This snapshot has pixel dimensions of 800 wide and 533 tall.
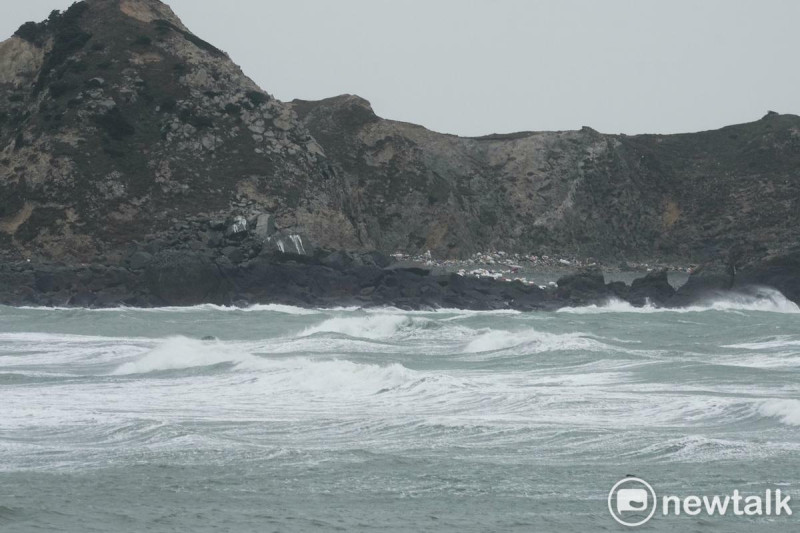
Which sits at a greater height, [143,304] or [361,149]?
[361,149]

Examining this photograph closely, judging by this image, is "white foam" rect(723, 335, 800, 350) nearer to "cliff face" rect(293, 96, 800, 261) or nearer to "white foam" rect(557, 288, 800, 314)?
"white foam" rect(557, 288, 800, 314)

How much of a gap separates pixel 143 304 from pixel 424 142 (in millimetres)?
56089

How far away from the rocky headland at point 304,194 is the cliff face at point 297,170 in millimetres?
147

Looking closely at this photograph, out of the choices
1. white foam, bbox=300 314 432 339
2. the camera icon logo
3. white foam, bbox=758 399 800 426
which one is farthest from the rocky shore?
the camera icon logo

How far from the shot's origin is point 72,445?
14.6 metres

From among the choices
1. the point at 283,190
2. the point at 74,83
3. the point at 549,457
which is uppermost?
the point at 74,83

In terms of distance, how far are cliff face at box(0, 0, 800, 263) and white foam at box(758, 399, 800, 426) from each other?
116 ft

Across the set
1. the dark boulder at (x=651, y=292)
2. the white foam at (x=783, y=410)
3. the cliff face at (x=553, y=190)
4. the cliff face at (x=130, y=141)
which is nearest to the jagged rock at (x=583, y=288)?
the dark boulder at (x=651, y=292)

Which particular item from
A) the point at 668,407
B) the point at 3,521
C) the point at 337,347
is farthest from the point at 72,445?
the point at 337,347

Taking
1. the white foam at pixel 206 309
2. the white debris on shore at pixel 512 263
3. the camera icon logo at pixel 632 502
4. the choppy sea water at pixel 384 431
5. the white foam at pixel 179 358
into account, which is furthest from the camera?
the white debris on shore at pixel 512 263

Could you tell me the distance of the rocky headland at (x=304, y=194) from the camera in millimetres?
47844

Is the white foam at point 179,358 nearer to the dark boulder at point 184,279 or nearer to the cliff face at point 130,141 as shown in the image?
the dark boulder at point 184,279

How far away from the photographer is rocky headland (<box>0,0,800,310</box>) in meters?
47.8

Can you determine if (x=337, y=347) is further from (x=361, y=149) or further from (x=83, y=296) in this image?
(x=361, y=149)
